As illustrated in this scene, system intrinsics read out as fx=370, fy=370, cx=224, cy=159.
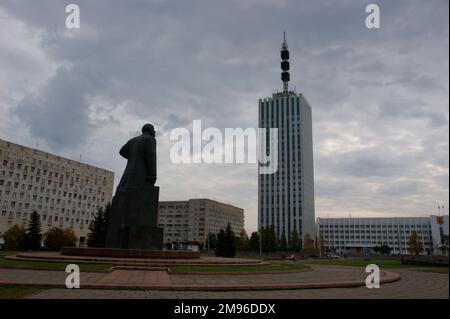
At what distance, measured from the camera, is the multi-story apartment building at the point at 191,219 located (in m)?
116

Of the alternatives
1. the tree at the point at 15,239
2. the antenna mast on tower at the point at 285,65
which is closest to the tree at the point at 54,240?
the tree at the point at 15,239

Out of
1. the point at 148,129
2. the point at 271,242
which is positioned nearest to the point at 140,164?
the point at 148,129

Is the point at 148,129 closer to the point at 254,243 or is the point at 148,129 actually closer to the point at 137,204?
the point at 137,204

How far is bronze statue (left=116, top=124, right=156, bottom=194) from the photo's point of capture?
2135 centimetres

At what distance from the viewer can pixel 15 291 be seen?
9.38m

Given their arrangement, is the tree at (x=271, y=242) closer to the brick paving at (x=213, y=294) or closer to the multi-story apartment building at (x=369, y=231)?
the multi-story apartment building at (x=369, y=231)

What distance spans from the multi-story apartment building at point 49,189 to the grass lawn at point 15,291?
185 feet

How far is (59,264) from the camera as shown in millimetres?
16109

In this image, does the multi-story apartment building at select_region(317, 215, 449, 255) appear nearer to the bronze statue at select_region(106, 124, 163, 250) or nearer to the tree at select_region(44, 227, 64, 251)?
the tree at select_region(44, 227, 64, 251)

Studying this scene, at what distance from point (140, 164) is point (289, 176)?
9031 centimetres

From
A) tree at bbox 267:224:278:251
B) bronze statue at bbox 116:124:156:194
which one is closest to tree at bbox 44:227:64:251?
bronze statue at bbox 116:124:156:194

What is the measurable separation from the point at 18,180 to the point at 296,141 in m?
74.0
